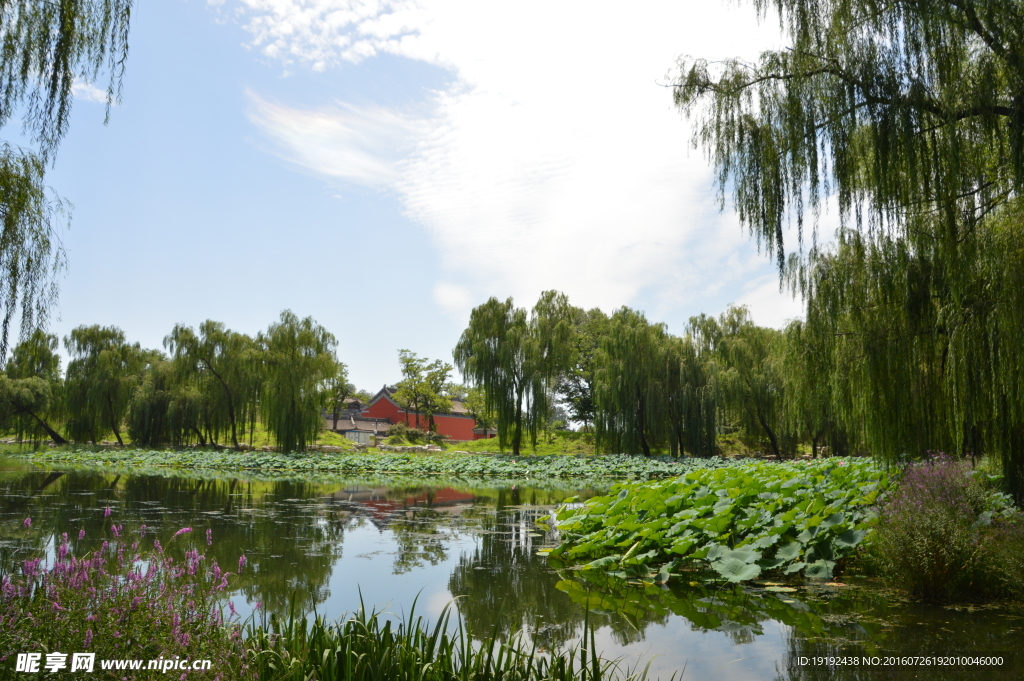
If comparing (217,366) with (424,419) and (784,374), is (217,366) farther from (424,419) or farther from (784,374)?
(784,374)

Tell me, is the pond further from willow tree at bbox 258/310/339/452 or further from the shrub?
willow tree at bbox 258/310/339/452

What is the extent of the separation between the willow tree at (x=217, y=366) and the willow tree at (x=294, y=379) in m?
1.27

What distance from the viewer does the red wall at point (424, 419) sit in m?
47.5

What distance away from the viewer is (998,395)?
182 inches

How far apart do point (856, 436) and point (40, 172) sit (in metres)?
7.77

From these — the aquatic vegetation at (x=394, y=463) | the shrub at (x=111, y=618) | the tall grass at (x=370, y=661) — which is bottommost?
the aquatic vegetation at (x=394, y=463)

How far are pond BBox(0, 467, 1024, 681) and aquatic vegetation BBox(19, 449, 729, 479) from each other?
11.0 metres

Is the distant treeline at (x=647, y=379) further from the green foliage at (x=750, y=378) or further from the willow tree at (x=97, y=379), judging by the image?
the willow tree at (x=97, y=379)

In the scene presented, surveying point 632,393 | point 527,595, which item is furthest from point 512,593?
point 632,393

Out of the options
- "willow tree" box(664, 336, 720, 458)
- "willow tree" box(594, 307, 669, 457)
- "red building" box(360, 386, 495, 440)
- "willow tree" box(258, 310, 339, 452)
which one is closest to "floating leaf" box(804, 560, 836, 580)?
"willow tree" box(664, 336, 720, 458)

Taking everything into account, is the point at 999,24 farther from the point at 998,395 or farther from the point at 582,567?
the point at 582,567

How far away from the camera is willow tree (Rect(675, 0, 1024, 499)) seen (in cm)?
413

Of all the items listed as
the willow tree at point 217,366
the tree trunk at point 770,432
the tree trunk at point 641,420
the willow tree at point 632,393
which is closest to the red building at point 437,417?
the willow tree at point 217,366

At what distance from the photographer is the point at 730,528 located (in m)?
6.11
